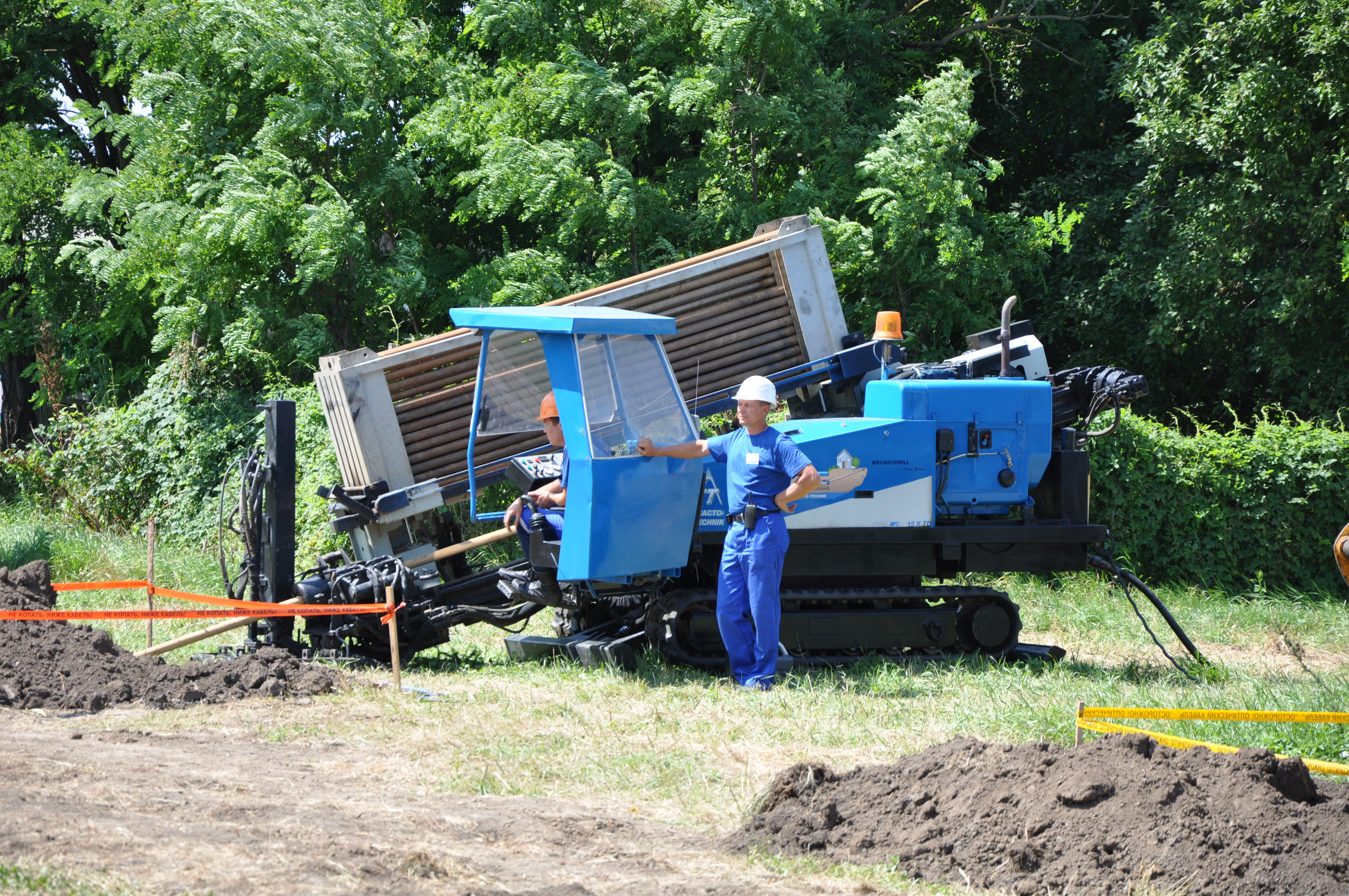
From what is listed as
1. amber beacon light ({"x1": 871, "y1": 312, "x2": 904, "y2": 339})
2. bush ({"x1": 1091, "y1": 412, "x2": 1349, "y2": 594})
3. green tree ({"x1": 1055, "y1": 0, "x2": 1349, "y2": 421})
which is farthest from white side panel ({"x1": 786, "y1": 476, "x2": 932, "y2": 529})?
green tree ({"x1": 1055, "y1": 0, "x2": 1349, "y2": 421})

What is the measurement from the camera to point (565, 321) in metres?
6.93

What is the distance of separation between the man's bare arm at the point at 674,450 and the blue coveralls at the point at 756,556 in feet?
0.29

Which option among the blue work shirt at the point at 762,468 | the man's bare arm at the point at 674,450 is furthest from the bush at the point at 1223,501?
the man's bare arm at the point at 674,450

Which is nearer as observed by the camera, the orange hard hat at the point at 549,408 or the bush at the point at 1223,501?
the orange hard hat at the point at 549,408

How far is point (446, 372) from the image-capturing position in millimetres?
8609

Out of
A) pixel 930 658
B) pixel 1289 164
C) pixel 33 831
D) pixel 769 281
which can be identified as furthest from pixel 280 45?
pixel 1289 164

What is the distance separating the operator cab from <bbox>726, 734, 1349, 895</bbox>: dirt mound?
264cm

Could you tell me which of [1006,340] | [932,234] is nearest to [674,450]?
[1006,340]

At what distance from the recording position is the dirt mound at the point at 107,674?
6480 millimetres

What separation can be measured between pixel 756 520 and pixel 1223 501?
6.91 m

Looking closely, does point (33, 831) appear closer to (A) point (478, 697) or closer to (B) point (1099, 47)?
(A) point (478, 697)

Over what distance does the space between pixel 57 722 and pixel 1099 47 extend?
16.1 meters

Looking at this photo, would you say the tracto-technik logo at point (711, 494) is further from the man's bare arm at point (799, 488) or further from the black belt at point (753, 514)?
the man's bare arm at point (799, 488)

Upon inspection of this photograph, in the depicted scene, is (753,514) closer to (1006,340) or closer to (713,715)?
(713,715)
